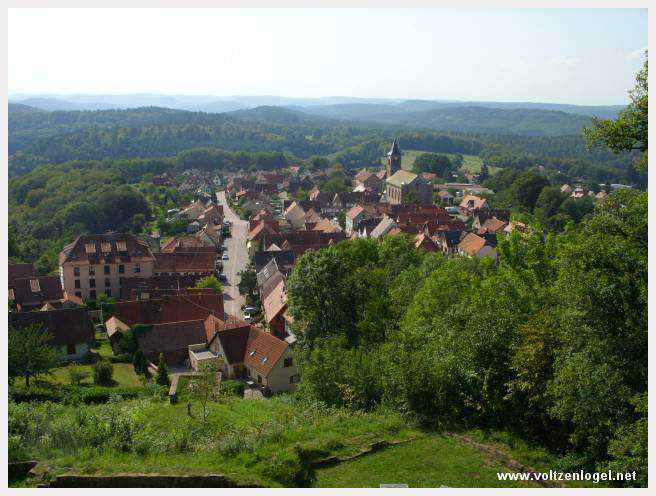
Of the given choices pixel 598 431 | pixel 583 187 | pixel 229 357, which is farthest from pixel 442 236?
pixel 583 187

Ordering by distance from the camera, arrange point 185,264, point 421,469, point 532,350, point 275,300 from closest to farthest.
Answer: point 421,469 < point 532,350 < point 275,300 < point 185,264

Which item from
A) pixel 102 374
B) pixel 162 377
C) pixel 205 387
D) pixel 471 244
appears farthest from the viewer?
pixel 471 244

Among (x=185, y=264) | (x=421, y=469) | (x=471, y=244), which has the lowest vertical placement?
(x=185, y=264)

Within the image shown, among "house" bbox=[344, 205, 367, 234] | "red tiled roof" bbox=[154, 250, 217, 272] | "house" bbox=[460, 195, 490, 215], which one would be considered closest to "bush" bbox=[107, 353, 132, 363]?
"red tiled roof" bbox=[154, 250, 217, 272]

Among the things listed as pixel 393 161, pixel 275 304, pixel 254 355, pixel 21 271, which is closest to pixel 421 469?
pixel 254 355

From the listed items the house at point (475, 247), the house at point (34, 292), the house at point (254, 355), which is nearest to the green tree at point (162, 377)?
the house at point (254, 355)

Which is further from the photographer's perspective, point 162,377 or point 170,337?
point 170,337

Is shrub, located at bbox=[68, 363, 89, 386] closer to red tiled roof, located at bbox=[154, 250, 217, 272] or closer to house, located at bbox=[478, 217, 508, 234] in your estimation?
red tiled roof, located at bbox=[154, 250, 217, 272]

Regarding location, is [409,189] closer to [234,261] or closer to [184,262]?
[234,261]
